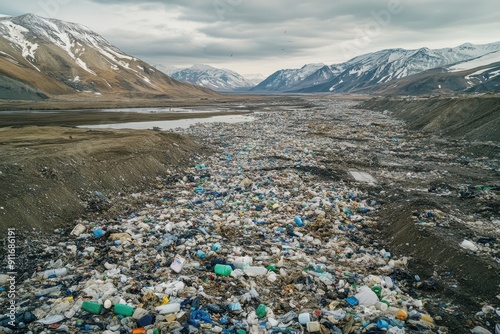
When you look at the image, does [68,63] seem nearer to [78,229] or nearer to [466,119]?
[466,119]

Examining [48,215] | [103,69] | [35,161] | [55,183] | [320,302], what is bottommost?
[320,302]

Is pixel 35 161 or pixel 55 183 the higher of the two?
pixel 35 161

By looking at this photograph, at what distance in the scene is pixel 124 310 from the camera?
415cm

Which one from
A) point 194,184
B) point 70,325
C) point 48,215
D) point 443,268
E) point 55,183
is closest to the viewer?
point 70,325

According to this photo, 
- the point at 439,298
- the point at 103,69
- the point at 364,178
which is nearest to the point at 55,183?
the point at 439,298

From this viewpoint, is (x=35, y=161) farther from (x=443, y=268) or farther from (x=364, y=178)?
(x=364, y=178)

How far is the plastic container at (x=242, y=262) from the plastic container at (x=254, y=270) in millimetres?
109

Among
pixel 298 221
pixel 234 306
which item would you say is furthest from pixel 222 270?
pixel 298 221

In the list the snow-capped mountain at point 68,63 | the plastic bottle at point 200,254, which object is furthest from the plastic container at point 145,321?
the snow-capped mountain at point 68,63

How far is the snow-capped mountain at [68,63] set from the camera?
87069 millimetres

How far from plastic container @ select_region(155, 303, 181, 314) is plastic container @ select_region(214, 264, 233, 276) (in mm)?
1111

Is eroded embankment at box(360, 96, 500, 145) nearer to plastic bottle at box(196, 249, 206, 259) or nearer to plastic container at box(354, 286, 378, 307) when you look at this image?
plastic container at box(354, 286, 378, 307)

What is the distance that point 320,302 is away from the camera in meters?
4.76

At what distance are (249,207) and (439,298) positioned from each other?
5.20m
